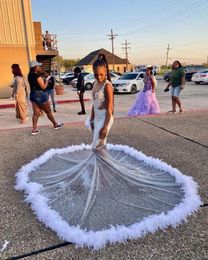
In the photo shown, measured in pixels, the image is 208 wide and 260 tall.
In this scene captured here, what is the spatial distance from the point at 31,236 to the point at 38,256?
299 millimetres

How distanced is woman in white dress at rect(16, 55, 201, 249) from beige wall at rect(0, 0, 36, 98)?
11575 mm

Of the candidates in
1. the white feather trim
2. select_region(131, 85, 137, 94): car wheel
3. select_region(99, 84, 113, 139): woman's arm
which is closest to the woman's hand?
select_region(99, 84, 113, 139): woman's arm

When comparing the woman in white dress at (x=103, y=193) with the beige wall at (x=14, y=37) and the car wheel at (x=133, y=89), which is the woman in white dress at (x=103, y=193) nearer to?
the beige wall at (x=14, y=37)

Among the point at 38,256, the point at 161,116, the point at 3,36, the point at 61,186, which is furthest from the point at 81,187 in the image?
the point at 3,36

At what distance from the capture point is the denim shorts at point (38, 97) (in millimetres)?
6023

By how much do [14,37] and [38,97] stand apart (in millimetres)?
9535

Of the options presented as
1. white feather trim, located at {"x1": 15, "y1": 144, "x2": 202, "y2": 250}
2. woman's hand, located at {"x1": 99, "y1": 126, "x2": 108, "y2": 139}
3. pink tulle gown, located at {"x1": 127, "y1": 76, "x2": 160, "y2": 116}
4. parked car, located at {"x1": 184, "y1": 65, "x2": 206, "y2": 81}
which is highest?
parked car, located at {"x1": 184, "y1": 65, "x2": 206, "y2": 81}

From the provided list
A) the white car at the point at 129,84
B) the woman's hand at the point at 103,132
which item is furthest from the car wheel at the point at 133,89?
the woman's hand at the point at 103,132

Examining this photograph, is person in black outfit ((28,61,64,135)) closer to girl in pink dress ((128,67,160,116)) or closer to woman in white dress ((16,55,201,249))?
woman in white dress ((16,55,201,249))

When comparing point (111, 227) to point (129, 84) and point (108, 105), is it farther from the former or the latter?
point (129, 84)

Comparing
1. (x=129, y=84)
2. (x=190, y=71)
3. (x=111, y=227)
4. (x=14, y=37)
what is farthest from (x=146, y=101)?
(x=190, y=71)

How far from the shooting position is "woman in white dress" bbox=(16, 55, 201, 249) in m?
2.43

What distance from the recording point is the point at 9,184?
3.53 m

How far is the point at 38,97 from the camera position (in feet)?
19.9
